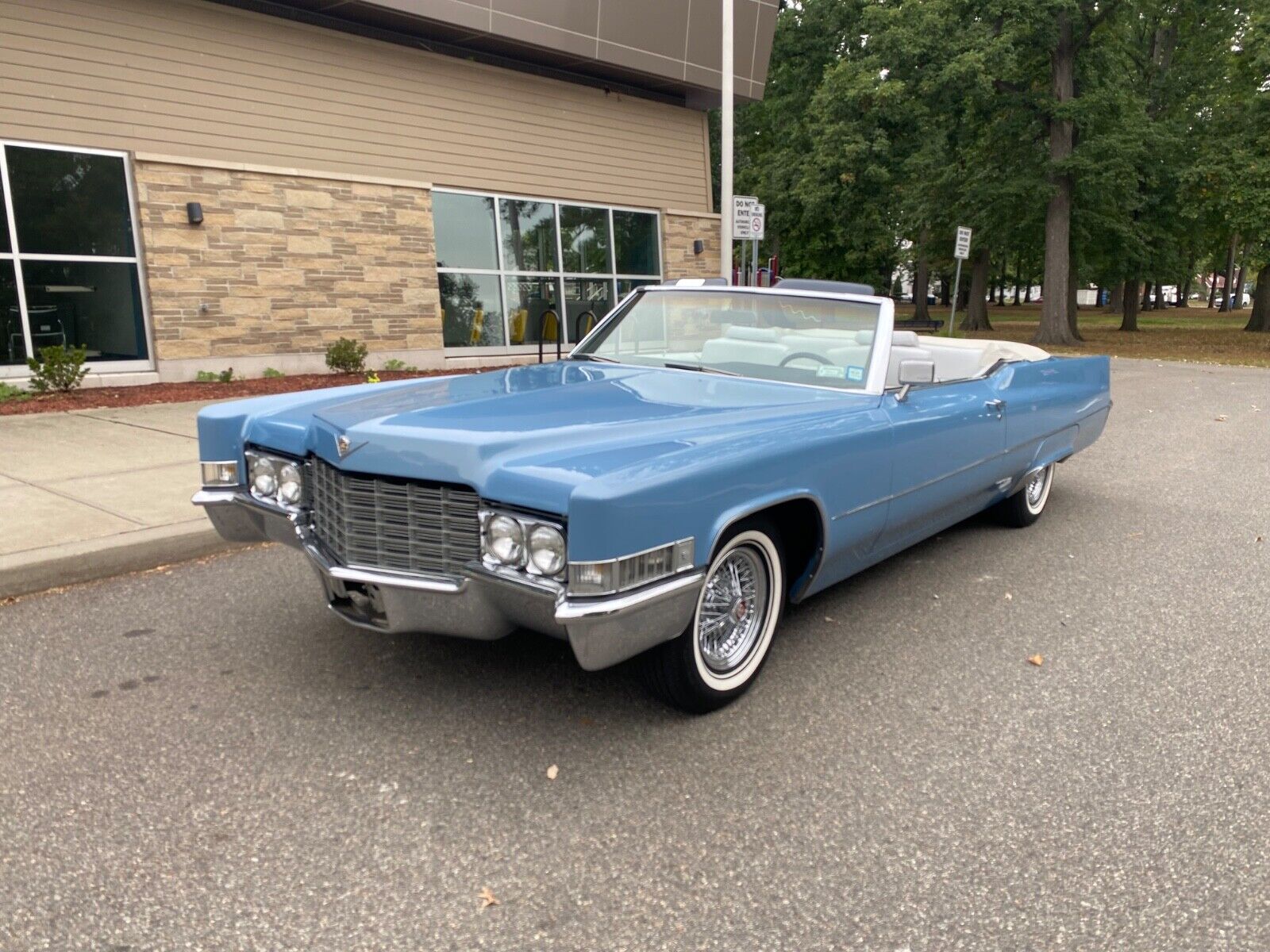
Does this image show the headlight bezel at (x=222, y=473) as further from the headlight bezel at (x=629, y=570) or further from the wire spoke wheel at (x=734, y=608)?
the wire spoke wheel at (x=734, y=608)

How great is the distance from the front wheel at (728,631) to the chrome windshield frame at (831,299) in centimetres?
100

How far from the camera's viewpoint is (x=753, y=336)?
4.33 metres

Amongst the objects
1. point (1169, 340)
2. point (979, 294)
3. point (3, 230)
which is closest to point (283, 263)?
point (3, 230)

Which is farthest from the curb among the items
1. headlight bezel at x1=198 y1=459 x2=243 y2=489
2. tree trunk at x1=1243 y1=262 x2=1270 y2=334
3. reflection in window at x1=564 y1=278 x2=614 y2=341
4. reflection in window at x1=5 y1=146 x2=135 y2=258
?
tree trunk at x1=1243 y1=262 x2=1270 y2=334

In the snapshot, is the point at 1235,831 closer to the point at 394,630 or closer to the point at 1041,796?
the point at 1041,796

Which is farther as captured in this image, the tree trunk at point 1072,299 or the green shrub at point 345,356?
the tree trunk at point 1072,299

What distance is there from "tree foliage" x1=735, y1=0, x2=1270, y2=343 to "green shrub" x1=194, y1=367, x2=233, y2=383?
1739 cm

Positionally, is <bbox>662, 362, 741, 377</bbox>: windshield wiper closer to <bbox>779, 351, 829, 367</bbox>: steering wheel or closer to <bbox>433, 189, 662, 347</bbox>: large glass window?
<bbox>779, 351, 829, 367</bbox>: steering wheel

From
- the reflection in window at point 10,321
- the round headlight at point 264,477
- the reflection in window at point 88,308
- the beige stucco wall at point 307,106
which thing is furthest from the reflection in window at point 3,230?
the round headlight at point 264,477

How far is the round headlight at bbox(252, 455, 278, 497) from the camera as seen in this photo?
11.6 ft

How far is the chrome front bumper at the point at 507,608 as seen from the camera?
258 centimetres

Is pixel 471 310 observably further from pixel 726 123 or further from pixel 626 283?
pixel 726 123

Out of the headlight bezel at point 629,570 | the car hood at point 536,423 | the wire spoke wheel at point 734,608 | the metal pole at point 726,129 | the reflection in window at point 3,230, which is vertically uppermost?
the metal pole at point 726,129

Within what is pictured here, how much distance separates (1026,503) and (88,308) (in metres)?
10.6
